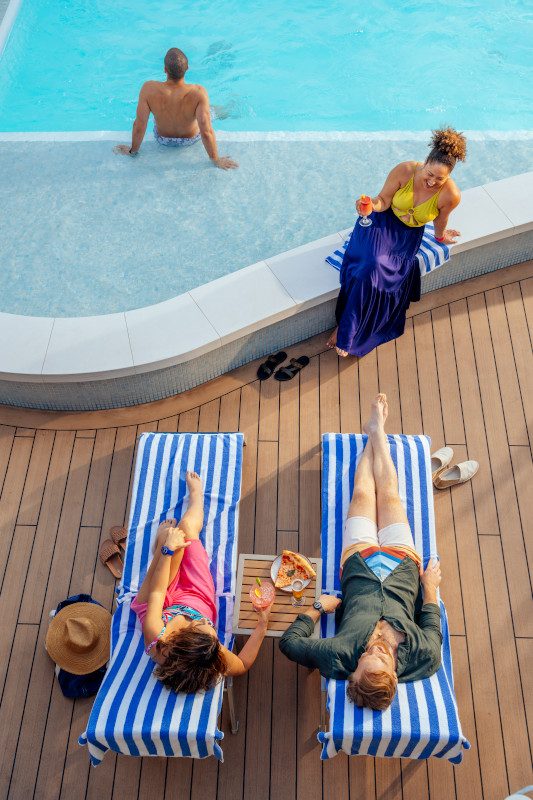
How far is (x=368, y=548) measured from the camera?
332cm

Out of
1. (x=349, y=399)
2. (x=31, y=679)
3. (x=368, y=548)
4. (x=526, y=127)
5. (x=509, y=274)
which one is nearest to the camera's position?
(x=368, y=548)

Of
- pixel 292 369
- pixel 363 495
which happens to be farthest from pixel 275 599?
pixel 292 369

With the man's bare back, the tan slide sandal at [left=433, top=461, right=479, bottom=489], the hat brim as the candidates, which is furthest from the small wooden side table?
the man's bare back

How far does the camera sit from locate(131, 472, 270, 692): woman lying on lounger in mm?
2922

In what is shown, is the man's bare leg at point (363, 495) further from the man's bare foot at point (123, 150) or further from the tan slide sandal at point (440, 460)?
the man's bare foot at point (123, 150)

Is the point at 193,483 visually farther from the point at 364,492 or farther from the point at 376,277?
the point at 376,277

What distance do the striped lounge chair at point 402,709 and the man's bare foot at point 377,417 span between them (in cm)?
34

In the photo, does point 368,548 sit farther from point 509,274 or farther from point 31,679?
point 509,274

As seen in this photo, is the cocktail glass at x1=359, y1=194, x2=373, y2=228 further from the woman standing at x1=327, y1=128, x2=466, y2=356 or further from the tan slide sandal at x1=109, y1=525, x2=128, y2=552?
the tan slide sandal at x1=109, y1=525, x2=128, y2=552

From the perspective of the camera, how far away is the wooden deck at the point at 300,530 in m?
3.34

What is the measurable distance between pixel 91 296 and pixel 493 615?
348 centimetres

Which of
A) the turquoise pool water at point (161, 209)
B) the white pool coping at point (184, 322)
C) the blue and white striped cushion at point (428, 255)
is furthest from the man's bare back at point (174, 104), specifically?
the blue and white striped cushion at point (428, 255)

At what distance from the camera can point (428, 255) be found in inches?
169

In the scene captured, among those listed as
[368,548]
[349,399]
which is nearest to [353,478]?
[368,548]
